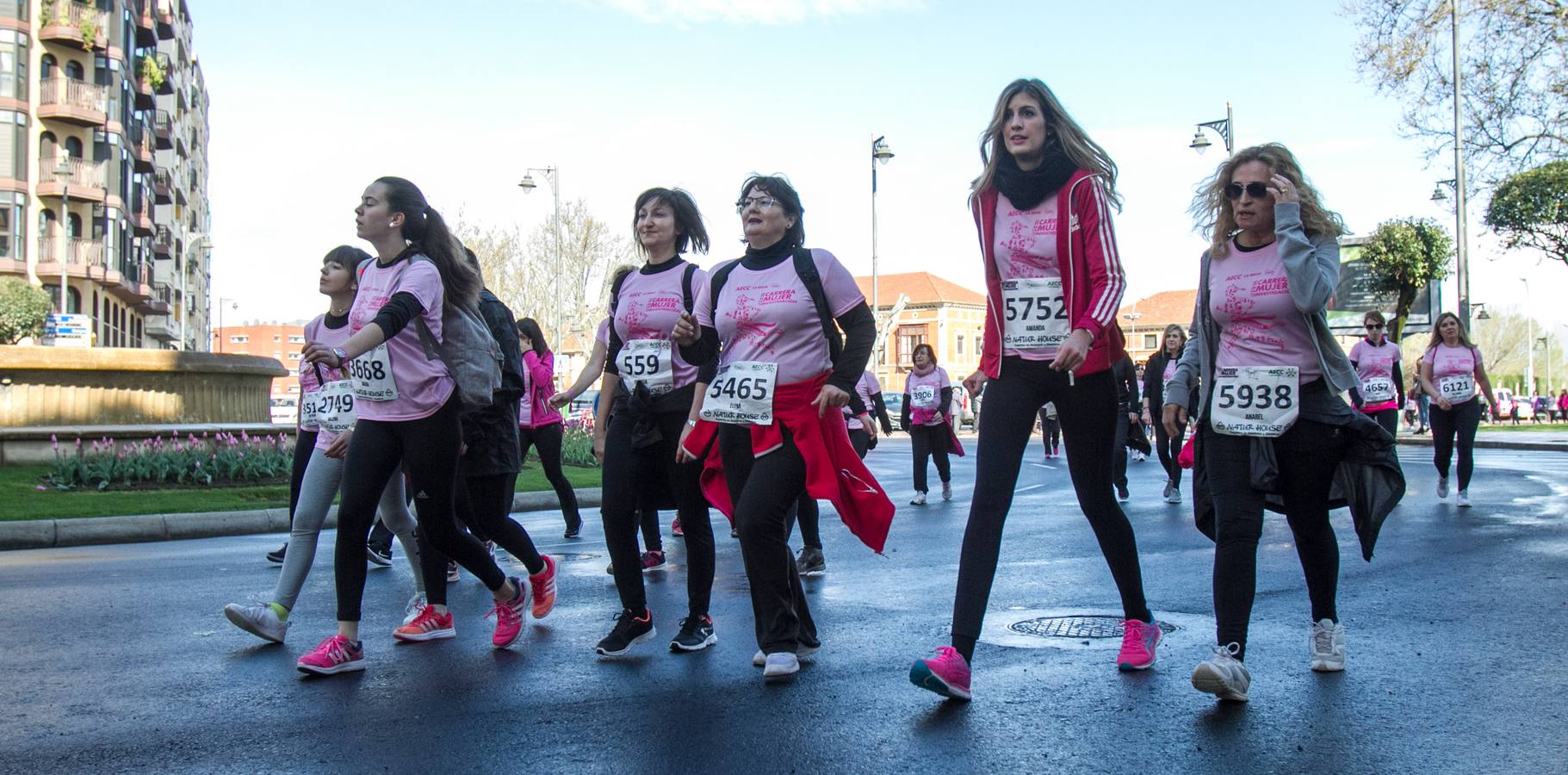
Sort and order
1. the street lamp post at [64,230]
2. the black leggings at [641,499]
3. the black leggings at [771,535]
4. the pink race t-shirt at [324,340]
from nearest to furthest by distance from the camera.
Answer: the black leggings at [771,535] → the black leggings at [641,499] → the pink race t-shirt at [324,340] → the street lamp post at [64,230]

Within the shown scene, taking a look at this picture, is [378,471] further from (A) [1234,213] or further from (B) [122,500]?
(B) [122,500]

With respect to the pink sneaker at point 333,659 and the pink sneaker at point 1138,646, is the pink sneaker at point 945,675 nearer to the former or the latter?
the pink sneaker at point 1138,646

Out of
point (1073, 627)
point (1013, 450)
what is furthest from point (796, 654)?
point (1073, 627)

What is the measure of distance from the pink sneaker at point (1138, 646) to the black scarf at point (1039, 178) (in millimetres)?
1510

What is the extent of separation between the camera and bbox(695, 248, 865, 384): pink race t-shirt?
483 centimetres

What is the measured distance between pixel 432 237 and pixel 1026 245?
2.32 m

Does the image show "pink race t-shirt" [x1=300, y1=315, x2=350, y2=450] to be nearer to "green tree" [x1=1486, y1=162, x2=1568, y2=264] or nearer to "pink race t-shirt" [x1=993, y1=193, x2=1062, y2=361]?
"pink race t-shirt" [x1=993, y1=193, x2=1062, y2=361]

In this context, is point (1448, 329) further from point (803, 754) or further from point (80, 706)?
point (80, 706)

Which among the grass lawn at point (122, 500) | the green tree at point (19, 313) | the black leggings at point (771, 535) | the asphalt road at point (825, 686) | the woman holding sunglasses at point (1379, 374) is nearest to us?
the asphalt road at point (825, 686)

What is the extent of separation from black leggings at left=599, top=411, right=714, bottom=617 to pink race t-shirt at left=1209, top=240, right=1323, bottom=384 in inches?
81.5

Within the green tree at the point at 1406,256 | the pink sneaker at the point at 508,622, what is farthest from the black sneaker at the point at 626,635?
the green tree at the point at 1406,256

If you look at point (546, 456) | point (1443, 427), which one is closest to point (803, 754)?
point (546, 456)

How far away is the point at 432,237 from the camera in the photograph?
17.2ft

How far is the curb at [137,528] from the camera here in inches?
409
